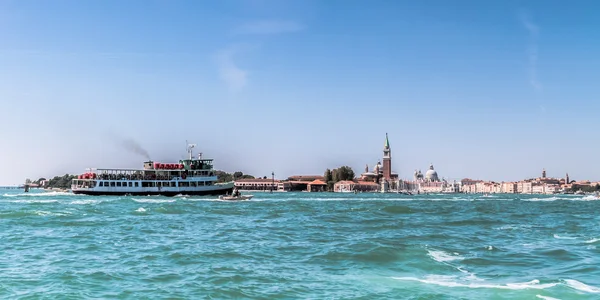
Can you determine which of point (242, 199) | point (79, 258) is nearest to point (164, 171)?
point (242, 199)

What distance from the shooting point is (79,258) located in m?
19.0

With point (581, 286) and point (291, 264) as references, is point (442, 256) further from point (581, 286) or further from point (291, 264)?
point (581, 286)

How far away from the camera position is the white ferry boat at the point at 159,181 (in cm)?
9731

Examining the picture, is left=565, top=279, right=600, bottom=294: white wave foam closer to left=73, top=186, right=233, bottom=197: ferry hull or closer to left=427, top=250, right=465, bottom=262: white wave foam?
left=427, top=250, right=465, bottom=262: white wave foam

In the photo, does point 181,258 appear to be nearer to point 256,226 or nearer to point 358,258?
point 358,258

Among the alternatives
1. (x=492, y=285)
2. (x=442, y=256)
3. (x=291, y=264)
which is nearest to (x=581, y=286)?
(x=492, y=285)

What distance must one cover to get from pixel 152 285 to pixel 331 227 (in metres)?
19.4

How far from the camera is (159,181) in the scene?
100 metres

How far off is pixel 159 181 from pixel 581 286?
90.4 metres

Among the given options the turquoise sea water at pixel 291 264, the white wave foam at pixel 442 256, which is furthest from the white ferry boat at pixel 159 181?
the white wave foam at pixel 442 256

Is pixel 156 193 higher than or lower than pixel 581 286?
higher

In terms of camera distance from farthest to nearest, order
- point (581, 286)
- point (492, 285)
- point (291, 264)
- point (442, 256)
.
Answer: point (442, 256) < point (291, 264) < point (492, 285) < point (581, 286)

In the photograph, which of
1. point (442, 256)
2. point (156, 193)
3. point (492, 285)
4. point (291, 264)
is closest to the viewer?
point (492, 285)

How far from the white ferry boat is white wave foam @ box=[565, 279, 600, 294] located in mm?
88182
